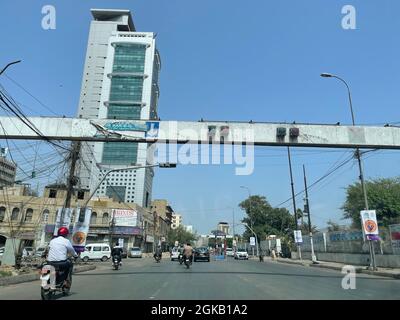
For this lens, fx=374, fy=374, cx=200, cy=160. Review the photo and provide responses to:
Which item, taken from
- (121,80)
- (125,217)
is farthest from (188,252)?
(121,80)

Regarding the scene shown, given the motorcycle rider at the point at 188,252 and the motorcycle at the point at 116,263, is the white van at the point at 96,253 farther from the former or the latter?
the motorcycle rider at the point at 188,252

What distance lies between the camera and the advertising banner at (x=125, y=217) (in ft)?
206

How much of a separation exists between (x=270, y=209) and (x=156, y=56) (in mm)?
71798

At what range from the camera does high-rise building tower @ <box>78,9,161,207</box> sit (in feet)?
369

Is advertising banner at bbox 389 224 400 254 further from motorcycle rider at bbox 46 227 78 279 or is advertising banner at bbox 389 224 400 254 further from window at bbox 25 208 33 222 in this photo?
window at bbox 25 208 33 222

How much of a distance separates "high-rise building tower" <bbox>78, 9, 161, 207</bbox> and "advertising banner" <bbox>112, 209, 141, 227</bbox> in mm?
43740

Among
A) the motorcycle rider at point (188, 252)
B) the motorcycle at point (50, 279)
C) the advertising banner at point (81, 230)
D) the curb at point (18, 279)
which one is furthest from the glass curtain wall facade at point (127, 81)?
the motorcycle at point (50, 279)

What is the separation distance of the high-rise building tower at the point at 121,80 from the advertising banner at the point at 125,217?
43.7 meters

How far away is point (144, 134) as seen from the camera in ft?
61.9

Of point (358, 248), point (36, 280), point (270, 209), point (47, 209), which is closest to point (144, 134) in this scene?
point (36, 280)

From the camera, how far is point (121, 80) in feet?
389

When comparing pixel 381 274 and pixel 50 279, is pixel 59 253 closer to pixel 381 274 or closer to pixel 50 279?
pixel 50 279
